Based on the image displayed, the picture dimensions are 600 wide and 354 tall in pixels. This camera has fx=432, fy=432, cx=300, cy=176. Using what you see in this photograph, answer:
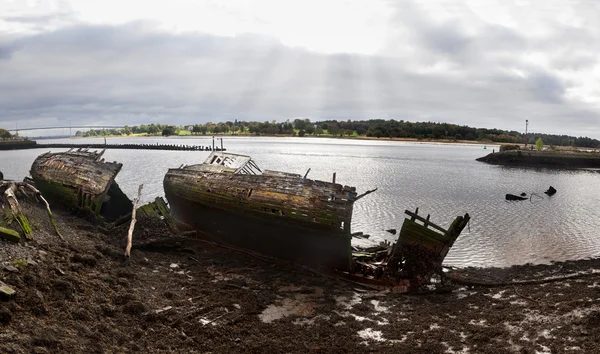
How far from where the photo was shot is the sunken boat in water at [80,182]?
72.5 ft

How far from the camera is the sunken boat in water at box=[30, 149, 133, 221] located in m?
22.1

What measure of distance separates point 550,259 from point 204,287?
16952 mm

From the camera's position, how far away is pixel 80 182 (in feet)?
74.3

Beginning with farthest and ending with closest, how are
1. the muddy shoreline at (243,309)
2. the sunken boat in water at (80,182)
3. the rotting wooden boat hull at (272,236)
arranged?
the sunken boat in water at (80,182) < the rotting wooden boat hull at (272,236) < the muddy shoreline at (243,309)

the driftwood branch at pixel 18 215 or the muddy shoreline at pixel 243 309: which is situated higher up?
the driftwood branch at pixel 18 215

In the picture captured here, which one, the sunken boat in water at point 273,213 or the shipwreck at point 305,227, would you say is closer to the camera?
the shipwreck at point 305,227

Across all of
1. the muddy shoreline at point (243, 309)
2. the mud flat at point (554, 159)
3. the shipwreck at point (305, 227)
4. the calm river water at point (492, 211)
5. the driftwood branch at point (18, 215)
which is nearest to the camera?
the muddy shoreline at point (243, 309)

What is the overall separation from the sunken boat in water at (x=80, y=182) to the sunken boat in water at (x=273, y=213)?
4124 mm

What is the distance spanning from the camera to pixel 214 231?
22.0 m

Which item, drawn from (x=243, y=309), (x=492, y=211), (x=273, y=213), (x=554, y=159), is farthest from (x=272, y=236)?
(x=554, y=159)

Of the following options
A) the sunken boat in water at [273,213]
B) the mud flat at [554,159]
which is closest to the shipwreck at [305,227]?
the sunken boat in water at [273,213]

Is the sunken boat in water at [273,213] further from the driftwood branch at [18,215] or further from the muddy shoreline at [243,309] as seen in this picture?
the driftwood branch at [18,215]

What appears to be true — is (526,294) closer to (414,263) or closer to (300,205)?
(414,263)

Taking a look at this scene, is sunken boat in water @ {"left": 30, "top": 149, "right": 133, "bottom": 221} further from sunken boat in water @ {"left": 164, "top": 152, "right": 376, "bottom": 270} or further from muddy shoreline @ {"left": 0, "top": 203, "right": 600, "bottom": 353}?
sunken boat in water @ {"left": 164, "top": 152, "right": 376, "bottom": 270}
